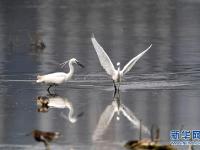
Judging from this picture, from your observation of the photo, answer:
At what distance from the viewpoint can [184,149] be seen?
530 inches

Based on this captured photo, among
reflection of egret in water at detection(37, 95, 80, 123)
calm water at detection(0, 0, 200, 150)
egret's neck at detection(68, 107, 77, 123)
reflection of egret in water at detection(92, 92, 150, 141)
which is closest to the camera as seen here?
reflection of egret in water at detection(92, 92, 150, 141)

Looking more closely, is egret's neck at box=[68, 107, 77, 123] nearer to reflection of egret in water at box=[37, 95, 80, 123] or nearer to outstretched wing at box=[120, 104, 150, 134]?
reflection of egret in water at box=[37, 95, 80, 123]

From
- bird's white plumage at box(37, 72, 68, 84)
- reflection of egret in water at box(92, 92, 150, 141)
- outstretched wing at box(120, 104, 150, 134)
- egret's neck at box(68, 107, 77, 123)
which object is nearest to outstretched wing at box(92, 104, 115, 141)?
reflection of egret in water at box(92, 92, 150, 141)

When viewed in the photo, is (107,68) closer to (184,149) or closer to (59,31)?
(184,149)

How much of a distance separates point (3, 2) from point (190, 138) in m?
33.4

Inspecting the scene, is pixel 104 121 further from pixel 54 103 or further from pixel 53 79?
pixel 53 79

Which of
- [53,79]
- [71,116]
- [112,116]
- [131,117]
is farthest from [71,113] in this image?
[53,79]

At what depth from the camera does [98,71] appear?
21.5 meters

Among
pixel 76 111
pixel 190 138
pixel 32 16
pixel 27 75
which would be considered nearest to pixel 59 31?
pixel 32 16

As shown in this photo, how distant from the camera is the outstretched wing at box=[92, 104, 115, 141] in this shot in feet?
48.0

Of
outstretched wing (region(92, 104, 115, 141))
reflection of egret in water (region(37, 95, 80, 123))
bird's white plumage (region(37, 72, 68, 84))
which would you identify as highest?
bird's white plumage (region(37, 72, 68, 84))

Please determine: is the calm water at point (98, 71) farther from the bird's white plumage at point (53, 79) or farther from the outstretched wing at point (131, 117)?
the bird's white plumage at point (53, 79)

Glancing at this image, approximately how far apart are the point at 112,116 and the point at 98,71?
5.24 meters

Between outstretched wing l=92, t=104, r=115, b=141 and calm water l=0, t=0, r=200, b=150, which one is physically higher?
calm water l=0, t=0, r=200, b=150
